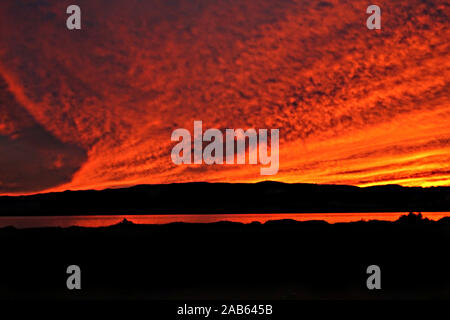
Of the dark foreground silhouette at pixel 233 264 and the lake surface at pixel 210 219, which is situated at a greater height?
the lake surface at pixel 210 219

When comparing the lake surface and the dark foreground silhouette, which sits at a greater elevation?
the lake surface

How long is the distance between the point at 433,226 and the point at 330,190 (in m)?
123

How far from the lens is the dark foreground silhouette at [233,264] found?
18375 millimetres

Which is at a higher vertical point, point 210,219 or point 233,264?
point 210,219

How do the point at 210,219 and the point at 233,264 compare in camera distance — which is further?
the point at 210,219

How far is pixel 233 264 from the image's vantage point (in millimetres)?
20594

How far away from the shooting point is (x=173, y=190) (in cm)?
14888

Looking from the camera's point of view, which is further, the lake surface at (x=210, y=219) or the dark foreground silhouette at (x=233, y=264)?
the lake surface at (x=210, y=219)

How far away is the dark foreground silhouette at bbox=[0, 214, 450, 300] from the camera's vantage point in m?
18.4

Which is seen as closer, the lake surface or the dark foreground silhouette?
the dark foreground silhouette
